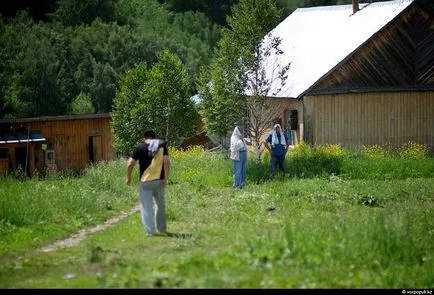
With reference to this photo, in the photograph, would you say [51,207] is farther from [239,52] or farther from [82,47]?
[82,47]

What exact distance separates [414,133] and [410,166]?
25.2 ft

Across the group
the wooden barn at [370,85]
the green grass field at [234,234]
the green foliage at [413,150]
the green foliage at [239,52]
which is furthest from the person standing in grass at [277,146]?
the wooden barn at [370,85]

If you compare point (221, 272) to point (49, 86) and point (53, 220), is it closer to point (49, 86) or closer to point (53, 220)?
point (53, 220)

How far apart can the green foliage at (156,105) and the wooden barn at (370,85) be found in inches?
273

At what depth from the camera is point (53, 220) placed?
14.3m

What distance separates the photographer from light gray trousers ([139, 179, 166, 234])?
42.3ft

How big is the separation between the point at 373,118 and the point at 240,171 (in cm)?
1095

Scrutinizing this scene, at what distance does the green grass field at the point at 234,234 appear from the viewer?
918 cm

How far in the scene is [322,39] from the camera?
32.9 metres

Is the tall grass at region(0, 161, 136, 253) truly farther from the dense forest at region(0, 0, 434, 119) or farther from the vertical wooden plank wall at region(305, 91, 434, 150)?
the dense forest at region(0, 0, 434, 119)

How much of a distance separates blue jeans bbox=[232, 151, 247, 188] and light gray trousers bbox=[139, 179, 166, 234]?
24.1ft

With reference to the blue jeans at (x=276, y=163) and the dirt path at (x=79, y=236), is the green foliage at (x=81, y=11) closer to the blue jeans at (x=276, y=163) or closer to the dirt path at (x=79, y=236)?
the blue jeans at (x=276, y=163)

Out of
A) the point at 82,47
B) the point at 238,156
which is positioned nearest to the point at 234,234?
the point at 238,156
